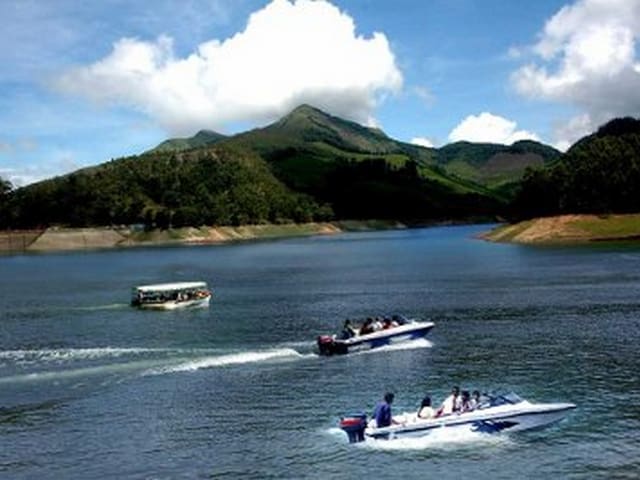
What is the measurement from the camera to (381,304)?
110062 mm

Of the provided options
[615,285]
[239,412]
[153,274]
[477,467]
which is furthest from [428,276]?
[477,467]

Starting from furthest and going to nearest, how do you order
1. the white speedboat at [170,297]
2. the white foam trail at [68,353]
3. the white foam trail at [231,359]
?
the white speedboat at [170,297] < the white foam trail at [68,353] < the white foam trail at [231,359]

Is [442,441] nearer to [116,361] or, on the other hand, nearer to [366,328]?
[366,328]

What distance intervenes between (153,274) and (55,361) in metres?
105

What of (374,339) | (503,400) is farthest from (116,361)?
(503,400)

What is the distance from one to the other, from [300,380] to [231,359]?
11.4 m

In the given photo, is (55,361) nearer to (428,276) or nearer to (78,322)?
(78,322)

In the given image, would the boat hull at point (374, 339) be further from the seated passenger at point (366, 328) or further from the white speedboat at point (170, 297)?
the white speedboat at point (170, 297)

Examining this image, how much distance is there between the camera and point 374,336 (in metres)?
75.5

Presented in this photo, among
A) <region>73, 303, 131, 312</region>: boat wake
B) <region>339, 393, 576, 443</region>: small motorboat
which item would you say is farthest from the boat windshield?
<region>73, 303, 131, 312</region>: boat wake

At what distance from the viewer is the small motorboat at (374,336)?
7400cm

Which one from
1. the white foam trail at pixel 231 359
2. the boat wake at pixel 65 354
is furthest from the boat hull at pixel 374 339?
the boat wake at pixel 65 354

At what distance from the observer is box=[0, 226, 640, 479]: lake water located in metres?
44.3

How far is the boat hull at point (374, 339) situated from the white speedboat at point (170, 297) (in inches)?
1798
